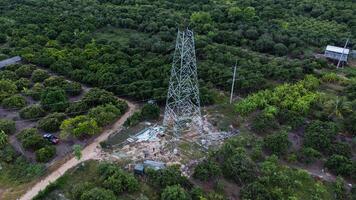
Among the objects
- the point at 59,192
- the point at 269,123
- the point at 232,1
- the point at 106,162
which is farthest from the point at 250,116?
the point at 232,1

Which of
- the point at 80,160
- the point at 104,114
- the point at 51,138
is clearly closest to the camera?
the point at 80,160

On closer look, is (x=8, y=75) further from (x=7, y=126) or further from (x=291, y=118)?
(x=291, y=118)

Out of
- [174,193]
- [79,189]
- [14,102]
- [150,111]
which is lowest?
[79,189]

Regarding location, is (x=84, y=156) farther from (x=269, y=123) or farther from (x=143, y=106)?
(x=269, y=123)

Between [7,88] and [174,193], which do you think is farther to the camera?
[7,88]

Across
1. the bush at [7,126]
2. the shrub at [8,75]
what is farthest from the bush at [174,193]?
the shrub at [8,75]

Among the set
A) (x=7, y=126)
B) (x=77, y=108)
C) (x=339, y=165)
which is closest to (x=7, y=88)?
(x=7, y=126)

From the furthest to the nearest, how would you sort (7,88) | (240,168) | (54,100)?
(7,88) < (54,100) < (240,168)

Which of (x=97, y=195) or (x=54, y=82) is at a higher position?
(x=54, y=82)
